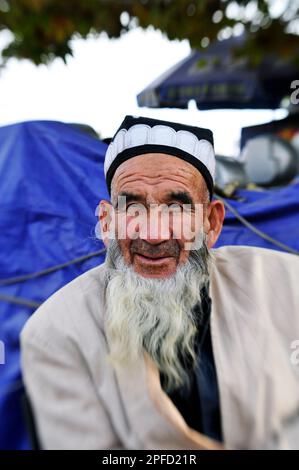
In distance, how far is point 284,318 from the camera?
1.11 meters

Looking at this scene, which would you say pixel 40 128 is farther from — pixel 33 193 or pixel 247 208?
pixel 247 208

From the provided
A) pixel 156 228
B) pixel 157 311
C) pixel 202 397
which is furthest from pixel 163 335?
pixel 156 228

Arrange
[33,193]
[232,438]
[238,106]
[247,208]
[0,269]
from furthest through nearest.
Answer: [238,106]
[247,208]
[33,193]
[0,269]
[232,438]

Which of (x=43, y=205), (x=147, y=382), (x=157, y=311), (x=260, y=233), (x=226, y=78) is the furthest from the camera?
(x=226, y=78)

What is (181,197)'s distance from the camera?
105cm

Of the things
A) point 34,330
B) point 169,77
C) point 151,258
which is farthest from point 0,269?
point 169,77

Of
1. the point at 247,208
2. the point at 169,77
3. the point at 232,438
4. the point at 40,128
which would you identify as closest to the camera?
the point at 232,438

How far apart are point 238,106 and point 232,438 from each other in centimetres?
333

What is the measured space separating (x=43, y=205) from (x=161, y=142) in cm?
75

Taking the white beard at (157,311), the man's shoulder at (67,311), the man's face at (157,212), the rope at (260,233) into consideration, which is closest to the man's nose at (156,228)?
the man's face at (157,212)

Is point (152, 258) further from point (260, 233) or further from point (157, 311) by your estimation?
point (260, 233)

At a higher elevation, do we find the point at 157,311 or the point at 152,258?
the point at 152,258

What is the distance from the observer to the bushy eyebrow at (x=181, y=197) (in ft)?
3.42

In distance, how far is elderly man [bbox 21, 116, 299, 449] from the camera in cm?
99
